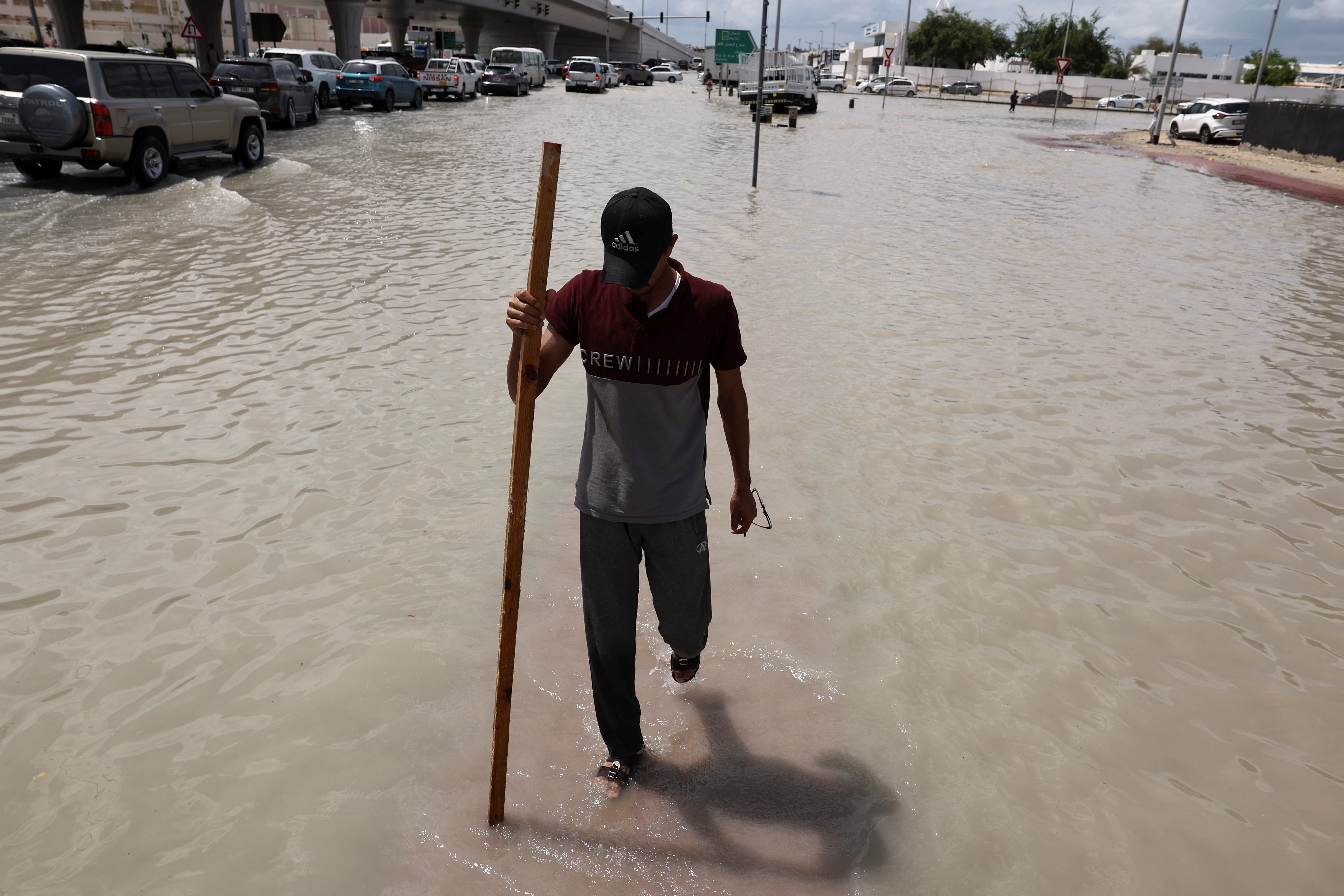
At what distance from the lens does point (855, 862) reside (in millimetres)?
2922

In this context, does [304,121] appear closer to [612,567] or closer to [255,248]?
[255,248]

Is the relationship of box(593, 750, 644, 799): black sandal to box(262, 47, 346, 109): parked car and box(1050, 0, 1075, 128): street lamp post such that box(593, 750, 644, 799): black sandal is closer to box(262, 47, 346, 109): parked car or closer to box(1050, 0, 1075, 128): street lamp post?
box(262, 47, 346, 109): parked car

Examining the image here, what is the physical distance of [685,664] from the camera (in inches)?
124

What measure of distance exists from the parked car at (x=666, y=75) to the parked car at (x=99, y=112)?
68.9 m

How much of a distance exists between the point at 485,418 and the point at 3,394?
128 inches

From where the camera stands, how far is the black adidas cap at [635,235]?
242 centimetres

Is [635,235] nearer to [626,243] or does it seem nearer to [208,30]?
[626,243]

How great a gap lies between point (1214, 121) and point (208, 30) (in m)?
39.8

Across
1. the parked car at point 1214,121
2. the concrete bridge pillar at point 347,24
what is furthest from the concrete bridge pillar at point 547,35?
the parked car at point 1214,121

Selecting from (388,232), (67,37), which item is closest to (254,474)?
(388,232)

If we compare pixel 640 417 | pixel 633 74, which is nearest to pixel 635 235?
pixel 640 417

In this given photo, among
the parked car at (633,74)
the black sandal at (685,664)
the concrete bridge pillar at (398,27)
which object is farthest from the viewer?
the concrete bridge pillar at (398,27)

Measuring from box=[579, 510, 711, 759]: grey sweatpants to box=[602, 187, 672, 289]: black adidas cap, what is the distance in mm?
764

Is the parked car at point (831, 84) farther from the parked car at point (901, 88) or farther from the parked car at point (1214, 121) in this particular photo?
the parked car at point (1214, 121)
